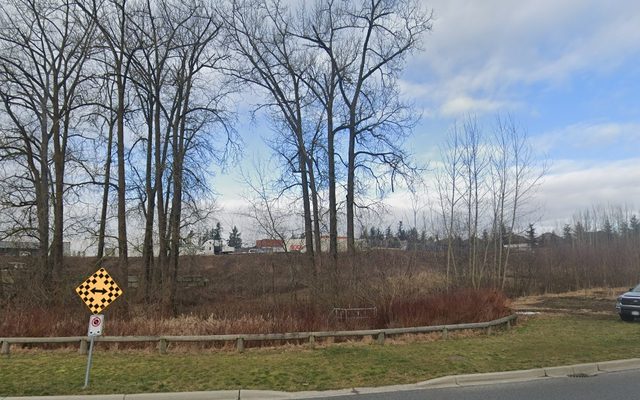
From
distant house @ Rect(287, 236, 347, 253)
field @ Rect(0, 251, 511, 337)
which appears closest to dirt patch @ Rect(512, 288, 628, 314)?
field @ Rect(0, 251, 511, 337)

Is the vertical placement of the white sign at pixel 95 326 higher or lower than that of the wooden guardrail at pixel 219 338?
higher

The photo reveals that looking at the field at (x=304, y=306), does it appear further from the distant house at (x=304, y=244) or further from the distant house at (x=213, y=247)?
the distant house at (x=213, y=247)

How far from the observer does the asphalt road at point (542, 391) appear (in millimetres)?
7925

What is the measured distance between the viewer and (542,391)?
27.4 feet

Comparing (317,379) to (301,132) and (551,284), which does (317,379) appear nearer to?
(301,132)

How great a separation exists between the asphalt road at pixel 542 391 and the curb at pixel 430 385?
0.28 m

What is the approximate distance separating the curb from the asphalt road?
279 mm

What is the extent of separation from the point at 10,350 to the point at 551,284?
137 feet

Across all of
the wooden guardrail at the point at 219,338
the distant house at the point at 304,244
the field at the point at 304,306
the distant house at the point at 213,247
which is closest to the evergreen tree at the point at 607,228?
the distant house at the point at 213,247

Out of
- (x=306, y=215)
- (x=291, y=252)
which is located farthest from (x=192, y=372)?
(x=306, y=215)

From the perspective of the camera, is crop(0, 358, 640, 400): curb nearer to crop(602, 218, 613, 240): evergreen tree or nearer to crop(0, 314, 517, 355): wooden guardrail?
crop(0, 314, 517, 355): wooden guardrail

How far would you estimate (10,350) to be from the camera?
13008 mm

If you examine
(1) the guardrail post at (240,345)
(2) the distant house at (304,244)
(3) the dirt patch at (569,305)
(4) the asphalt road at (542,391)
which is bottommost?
(3) the dirt patch at (569,305)

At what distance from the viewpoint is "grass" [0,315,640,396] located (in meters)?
8.97
